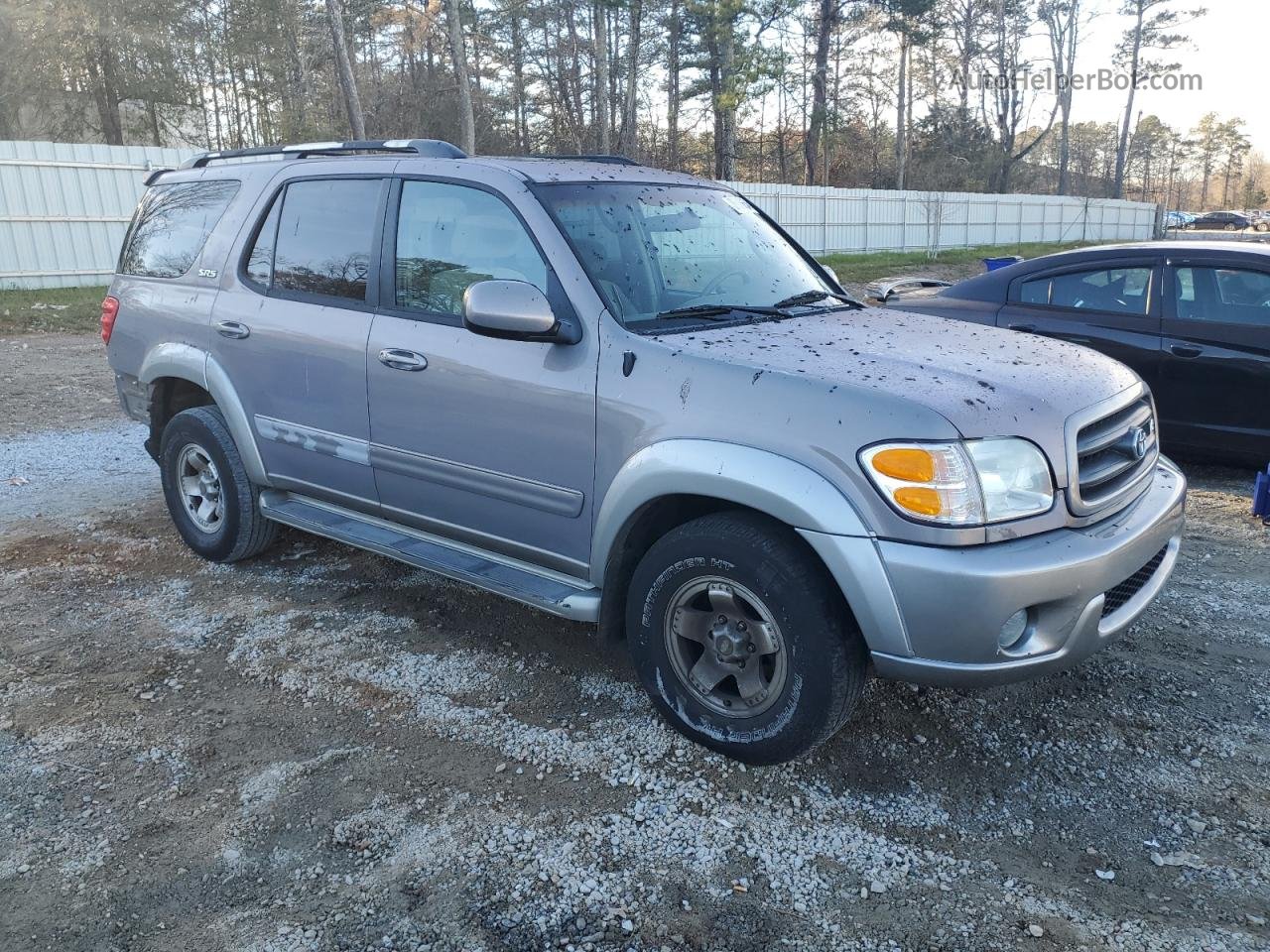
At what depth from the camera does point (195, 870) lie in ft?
8.96

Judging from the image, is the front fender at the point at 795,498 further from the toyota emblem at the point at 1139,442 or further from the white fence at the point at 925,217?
the white fence at the point at 925,217

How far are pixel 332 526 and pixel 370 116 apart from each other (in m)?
33.3

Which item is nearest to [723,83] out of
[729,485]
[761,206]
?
[761,206]

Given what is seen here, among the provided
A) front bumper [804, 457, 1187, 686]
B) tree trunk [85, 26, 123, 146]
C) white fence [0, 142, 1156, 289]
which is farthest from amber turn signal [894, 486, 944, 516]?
tree trunk [85, 26, 123, 146]

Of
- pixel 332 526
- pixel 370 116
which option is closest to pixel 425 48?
pixel 370 116

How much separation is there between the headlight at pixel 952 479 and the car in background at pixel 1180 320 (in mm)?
3169

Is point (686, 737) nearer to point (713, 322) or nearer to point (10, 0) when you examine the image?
point (713, 322)

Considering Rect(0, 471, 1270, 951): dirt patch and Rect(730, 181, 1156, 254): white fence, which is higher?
Rect(730, 181, 1156, 254): white fence

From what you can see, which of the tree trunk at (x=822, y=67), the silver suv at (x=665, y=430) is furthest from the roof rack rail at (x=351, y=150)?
the tree trunk at (x=822, y=67)

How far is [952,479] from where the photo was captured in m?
2.72

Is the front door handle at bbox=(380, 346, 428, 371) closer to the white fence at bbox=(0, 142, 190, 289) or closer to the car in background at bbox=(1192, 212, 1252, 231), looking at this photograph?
the white fence at bbox=(0, 142, 190, 289)

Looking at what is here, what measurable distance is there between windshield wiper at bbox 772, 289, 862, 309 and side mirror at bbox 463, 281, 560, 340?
1021mm

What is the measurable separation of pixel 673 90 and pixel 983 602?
39291 millimetres

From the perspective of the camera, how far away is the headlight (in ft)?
8.93
